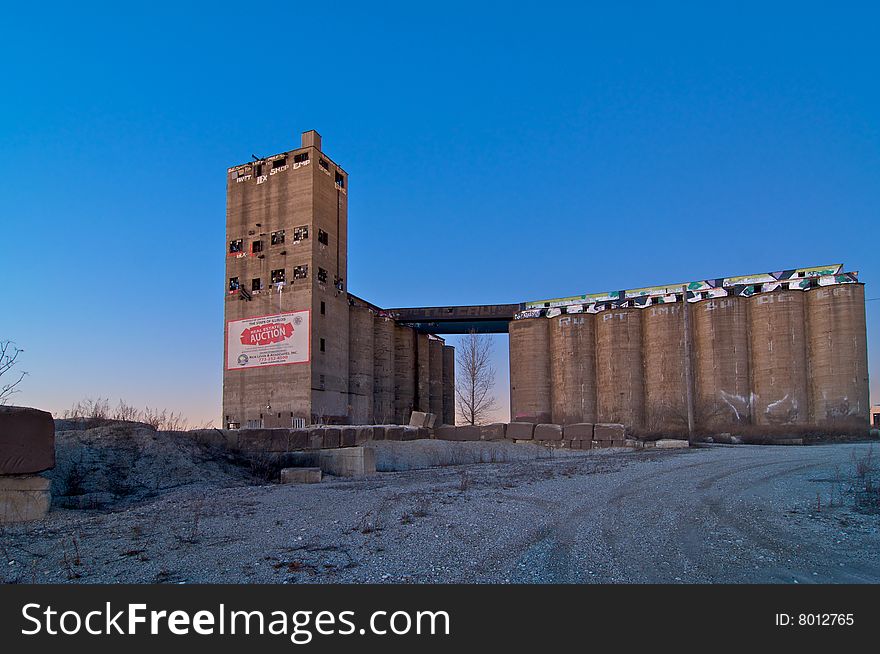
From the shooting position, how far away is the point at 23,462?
8.02m

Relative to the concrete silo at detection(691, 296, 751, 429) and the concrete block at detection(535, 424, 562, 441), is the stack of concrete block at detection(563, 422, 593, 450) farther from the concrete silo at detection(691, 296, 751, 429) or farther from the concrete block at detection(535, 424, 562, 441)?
the concrete silo at detection(691, 296, 751, 429)

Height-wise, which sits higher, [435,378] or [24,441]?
[435,378]

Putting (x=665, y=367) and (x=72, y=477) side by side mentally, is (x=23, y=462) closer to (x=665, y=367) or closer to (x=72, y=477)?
(x=72, y=477)

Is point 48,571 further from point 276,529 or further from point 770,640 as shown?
point 770,640

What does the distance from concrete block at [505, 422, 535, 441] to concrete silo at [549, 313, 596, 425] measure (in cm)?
2682

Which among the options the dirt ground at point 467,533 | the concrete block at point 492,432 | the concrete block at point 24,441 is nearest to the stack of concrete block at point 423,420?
the concrete block at point 492,432

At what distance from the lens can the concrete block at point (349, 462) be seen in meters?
14.5

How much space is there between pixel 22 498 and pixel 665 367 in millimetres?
45829

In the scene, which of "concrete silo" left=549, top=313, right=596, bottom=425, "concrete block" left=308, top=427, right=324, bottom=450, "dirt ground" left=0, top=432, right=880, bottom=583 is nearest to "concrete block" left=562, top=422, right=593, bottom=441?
"concrete block" left=308, top=427, right=324, bottom=450

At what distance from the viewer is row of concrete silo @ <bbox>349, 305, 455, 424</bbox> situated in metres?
49.4

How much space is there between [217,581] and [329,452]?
10.5 meters

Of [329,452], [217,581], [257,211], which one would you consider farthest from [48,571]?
[257,211]

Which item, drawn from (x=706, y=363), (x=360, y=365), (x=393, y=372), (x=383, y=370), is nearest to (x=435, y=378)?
(x=393, y=372)

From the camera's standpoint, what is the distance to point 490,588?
170 inches
